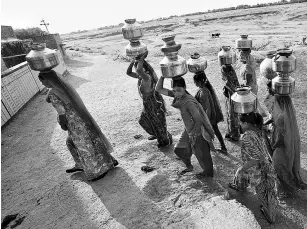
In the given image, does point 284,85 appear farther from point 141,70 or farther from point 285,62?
point 141,70

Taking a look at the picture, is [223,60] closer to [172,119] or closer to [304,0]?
[172,119]

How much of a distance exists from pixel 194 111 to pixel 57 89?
76.2 inches

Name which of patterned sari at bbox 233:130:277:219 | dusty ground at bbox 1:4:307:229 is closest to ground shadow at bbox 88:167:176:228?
dusty ground at bbox 1:4:307:229

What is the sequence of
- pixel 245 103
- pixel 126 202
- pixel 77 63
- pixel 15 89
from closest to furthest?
pixel 245 103 → pixel 126 202 → pixel 15 89 → pixel 77 63

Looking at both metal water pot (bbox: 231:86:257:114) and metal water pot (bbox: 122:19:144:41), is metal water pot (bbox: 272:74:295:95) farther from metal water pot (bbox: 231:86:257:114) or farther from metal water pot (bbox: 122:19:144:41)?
metal water pot (bbox: 122:19:144:41)

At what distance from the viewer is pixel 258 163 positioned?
8.70 feet

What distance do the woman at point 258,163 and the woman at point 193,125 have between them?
61cm

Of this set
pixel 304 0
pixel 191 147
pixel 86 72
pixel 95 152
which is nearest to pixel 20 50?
pixel 86 72

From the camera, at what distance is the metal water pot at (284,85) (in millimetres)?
2766

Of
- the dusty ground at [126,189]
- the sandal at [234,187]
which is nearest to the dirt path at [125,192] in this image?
the dusty ground at [126,189]

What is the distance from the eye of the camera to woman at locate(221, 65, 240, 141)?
14.2ft

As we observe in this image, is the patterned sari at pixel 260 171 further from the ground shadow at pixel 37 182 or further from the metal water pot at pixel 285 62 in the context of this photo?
the ground shadow at pixel 37 182

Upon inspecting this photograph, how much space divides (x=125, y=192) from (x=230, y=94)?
8.19 ft

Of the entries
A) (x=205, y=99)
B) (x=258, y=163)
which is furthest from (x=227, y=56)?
(x=258, y=163)
